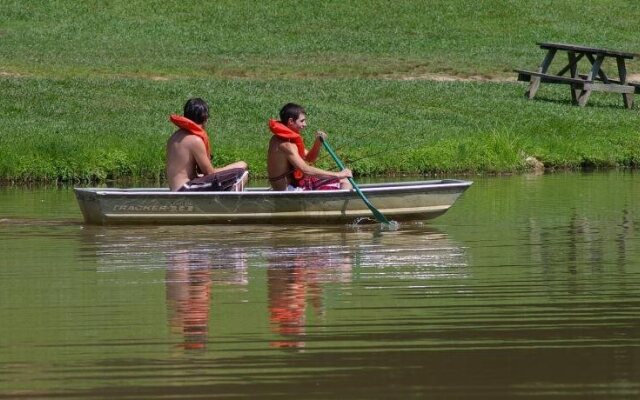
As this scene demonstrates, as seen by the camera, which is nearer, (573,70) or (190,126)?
(190,126)

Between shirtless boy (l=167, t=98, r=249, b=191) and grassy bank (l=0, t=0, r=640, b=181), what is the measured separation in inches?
255

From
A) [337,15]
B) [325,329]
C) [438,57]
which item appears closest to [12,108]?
[438,57]

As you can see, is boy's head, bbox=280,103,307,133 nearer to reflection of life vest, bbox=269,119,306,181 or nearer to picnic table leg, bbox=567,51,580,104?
reflection of life vest, bbox=269,119,306,181

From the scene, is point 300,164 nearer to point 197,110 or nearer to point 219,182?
point 219,182

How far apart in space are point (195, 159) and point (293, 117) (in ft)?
3.68

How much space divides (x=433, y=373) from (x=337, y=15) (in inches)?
1368

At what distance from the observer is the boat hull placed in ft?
55.9

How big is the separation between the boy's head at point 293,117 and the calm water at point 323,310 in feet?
3.84

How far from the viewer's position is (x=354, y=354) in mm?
9047

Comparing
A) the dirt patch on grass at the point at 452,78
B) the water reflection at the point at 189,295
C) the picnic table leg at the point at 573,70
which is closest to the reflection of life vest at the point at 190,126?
the water reflection at the point at 189,295

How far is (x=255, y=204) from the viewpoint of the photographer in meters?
17.2

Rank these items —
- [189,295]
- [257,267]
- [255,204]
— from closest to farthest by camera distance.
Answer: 1. [189,295]
2. [257,267]
3. [255,204]

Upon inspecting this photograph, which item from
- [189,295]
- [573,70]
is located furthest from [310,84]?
[189,295]

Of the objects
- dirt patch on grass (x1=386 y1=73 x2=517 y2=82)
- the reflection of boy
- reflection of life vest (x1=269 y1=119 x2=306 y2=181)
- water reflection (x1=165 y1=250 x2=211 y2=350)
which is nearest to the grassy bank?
dirt patch on grass (x1=386 y1=73 x2=517 y2=82)
